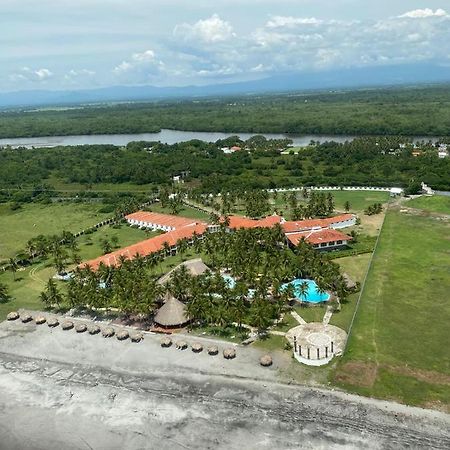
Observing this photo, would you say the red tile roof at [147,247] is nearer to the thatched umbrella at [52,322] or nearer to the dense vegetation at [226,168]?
the thatched umbrella at [52,322]

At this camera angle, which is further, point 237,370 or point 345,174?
point 345,174

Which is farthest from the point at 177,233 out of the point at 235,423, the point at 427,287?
the point at 235,423

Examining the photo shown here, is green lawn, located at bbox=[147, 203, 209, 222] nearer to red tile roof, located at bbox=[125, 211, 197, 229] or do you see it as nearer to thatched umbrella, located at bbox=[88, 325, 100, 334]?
red tile roof, located at bbox=[125, 211, 197, 229]

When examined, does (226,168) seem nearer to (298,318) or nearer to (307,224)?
(307,224)

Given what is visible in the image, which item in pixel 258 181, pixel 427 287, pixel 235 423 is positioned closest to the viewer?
pixel 235 423

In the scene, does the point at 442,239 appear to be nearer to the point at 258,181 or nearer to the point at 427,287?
the point at 427,287

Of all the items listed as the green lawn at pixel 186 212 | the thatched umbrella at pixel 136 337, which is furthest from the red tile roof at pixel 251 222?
the thatched umbrella at pixel 136 337

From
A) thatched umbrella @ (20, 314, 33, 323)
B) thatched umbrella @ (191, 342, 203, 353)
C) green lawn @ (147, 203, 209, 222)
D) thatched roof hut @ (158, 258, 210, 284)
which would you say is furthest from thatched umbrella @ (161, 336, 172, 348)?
green lawn @ (147, 203, 209, 222)
